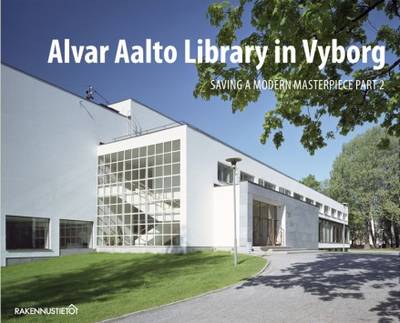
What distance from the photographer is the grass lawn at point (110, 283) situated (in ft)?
34.1

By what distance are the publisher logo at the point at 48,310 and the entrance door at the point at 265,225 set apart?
24.8 meters

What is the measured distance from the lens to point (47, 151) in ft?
90.2

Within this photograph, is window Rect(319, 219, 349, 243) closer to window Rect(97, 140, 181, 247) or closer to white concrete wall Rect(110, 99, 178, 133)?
white concrete wall Rect(110, 99, 178, 133)

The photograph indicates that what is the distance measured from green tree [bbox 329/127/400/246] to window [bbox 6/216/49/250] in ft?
143

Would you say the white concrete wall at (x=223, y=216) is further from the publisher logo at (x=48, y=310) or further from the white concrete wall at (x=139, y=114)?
the publisher logo at (x=48, y=310)

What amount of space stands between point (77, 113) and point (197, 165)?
9.85 m

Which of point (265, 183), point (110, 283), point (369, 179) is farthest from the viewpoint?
point (369, 179)

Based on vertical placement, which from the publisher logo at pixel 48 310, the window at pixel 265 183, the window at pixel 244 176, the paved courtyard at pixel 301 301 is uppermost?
the window at pixel 244 176

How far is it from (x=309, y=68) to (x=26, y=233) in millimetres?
22953

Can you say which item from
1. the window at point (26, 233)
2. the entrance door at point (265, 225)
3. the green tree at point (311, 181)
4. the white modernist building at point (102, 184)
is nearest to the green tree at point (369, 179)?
the green tree at point (311, 181)

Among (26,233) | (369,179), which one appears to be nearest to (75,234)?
(26,233)

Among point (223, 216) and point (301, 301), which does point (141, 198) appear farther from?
point (301, 301)

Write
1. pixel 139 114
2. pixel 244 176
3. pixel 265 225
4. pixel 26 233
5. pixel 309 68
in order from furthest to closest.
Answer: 1. pixel 139 114
2. pixel 244 176
3. pixel 265 225
4. pixel 26 233
5. pixel 309 68

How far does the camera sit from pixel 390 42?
9.57m
